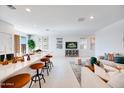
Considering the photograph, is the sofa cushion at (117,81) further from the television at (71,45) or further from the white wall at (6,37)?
the television at (71,45)

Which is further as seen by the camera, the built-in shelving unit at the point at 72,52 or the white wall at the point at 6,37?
the built-in shelving unit at the point at 72,52

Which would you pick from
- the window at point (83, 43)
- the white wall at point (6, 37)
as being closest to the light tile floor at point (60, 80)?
the white wall at point (6, 37)

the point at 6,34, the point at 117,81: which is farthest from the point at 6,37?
the point at 117,81

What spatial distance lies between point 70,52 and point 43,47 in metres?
3.12

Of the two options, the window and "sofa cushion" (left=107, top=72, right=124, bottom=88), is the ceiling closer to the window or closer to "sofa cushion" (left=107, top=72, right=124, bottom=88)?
"sofa cushion" (left=107, top=72, right=124, bottom=88)

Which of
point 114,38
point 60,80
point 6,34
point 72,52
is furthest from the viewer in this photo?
point 72,52

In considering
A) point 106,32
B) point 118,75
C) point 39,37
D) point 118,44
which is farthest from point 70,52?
point 118,75

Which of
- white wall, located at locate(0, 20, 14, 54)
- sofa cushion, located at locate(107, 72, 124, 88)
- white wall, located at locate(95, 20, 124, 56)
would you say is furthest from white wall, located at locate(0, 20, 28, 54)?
white wall, located at locate(95, 20, 124, 56)

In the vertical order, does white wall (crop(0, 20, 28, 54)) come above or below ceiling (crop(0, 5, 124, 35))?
below

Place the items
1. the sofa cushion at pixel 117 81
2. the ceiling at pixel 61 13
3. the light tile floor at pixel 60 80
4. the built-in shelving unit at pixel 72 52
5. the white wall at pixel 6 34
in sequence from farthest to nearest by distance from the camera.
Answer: the built-in shelving unit at pixel 72 52
the white wall at pixel 6 34
the ceiling at pixel 61 13
the light tile floor at pixel 60 80
the sofa cushion at pixel 117 81

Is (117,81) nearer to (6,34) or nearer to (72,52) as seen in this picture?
(6,34)

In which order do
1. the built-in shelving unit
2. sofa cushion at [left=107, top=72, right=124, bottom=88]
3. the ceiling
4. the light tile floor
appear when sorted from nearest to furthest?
sofa cushion at [left=107, top=72, right=124, bottom=88] < the light tile floor < the ceiling < the built-in shelving unit

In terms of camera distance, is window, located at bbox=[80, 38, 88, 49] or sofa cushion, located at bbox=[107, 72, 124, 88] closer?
sofa cushion, located at bbox=[107, 72, 124, 88]

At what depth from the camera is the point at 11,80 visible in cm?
173
